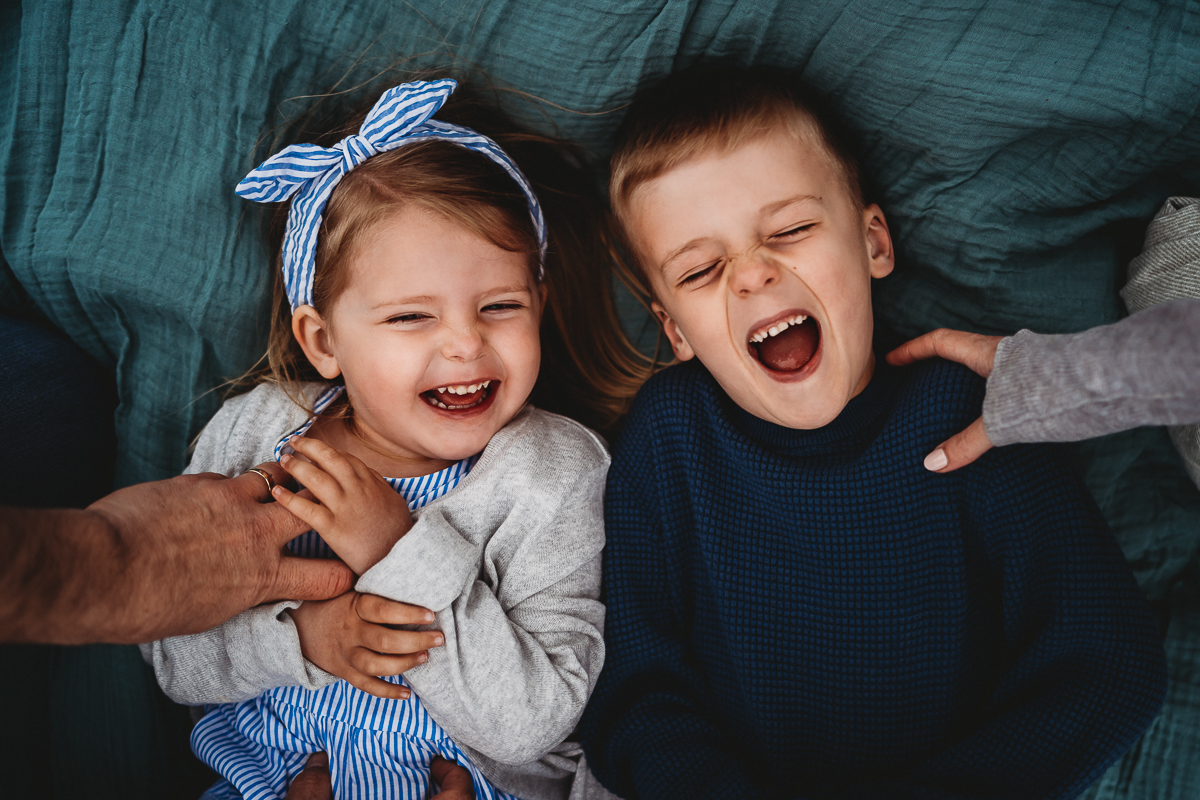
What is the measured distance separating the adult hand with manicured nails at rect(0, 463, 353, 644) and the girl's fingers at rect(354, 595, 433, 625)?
9cm

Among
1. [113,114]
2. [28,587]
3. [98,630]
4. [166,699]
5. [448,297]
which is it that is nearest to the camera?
[28,587]

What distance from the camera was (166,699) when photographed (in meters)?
1.53

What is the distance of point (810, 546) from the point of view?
1304 millimetres

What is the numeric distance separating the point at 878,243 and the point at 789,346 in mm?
244

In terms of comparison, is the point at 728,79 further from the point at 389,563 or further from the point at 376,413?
the point at 389,563

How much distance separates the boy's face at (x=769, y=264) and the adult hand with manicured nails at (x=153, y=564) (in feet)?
2.42

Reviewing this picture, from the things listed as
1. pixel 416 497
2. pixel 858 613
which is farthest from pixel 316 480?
pixel 858 613

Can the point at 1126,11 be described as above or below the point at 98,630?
above

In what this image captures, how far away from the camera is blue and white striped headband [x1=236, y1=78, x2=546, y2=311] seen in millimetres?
1241

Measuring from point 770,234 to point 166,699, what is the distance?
1.45 metres

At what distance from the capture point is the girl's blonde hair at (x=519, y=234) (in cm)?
132

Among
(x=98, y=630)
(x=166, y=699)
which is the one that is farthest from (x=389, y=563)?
(x=166, y=699)

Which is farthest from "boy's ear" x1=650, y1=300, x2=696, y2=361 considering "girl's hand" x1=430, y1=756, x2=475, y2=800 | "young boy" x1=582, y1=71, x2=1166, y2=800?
"girl's hand" x1=430, y1=756, x2=475, y2=800

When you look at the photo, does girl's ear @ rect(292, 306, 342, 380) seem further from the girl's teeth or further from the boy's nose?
the boy's nose
